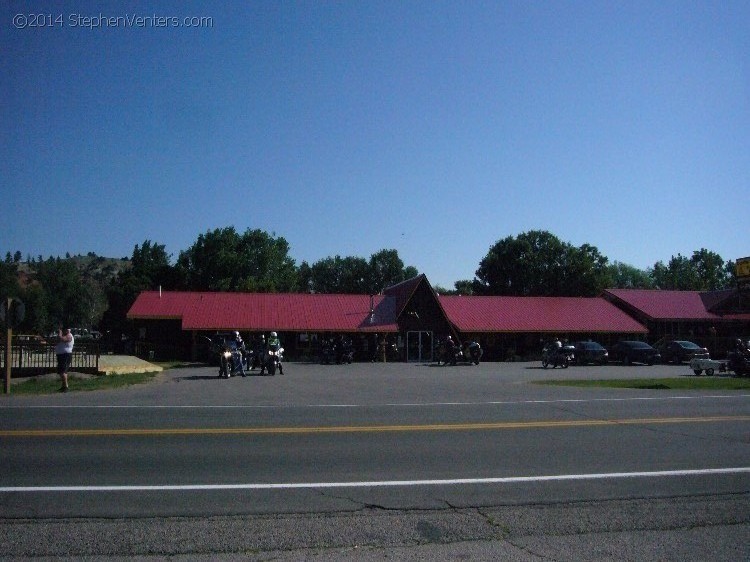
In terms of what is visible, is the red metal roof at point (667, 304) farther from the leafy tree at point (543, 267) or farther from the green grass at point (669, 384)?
the green grass at point (669, 384)

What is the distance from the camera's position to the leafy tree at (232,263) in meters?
77.1

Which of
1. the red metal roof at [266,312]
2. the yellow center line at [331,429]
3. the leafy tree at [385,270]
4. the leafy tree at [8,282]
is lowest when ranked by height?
the yellow center line at [331,429]

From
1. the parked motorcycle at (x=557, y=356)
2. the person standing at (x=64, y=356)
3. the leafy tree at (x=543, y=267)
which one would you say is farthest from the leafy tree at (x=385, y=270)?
the person standing at (x=64, y=356)

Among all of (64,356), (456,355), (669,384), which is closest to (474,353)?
(456,355)

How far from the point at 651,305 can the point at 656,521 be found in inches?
2096

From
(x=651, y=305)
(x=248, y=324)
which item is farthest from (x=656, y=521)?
(x=651, y=305)

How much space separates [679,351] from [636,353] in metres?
2.92

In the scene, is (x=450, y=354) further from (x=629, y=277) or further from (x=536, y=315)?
(x=629, y=277)

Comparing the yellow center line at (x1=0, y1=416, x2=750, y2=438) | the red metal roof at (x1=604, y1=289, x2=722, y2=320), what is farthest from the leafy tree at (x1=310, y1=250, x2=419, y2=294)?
the yellow center line at (x1=0, y1=416, x2=750, y2=438)

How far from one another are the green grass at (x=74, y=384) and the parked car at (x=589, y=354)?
2723 cm

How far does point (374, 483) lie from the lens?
8.01 m

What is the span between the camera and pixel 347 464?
903 cm

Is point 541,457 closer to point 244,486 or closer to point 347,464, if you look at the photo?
point 347,464

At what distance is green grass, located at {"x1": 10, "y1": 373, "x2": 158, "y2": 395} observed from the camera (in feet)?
63.1
